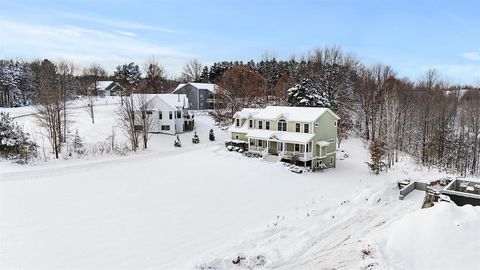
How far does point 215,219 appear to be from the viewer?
1645cm

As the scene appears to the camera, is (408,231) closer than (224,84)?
Yes

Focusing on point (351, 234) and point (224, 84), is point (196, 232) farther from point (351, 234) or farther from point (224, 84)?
point (224, 84)

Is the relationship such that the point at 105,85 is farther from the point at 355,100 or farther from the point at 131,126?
the point at 355,100

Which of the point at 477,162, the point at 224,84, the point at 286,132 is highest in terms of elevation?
the point at 224,84

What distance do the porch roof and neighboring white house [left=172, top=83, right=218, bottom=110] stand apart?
27009 mm

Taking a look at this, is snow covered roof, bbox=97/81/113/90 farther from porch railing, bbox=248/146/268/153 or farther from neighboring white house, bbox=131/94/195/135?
porch railing, bbox=248/146/268/153

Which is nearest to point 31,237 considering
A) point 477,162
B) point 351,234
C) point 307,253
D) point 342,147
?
point 307,253

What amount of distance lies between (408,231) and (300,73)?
38713 millimetres

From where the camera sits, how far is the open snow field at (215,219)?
12.1 meters

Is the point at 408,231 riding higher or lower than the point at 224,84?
lower

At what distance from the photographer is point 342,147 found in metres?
38.2

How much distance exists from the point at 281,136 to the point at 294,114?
247cm

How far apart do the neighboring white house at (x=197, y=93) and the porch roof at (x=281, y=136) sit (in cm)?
2701

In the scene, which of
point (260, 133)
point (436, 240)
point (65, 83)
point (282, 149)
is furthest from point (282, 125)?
point (65, 83)
